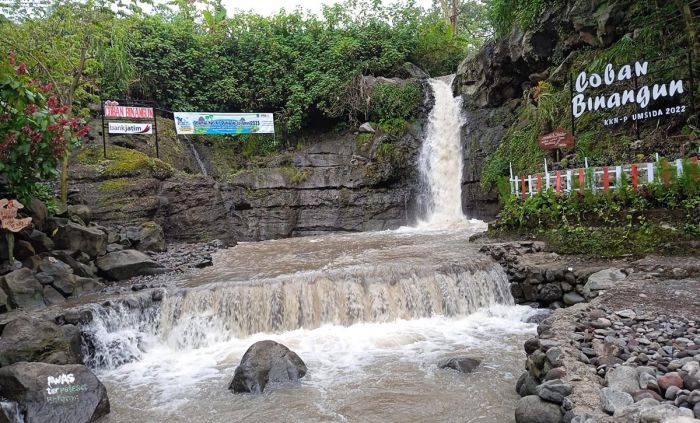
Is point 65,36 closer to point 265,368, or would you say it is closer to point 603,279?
point 265,368

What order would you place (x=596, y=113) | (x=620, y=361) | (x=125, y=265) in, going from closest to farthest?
1. (x=620, y=361)
2. (x=125, y=265)
3. (x=596, y=113)

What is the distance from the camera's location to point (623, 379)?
16.1 feet

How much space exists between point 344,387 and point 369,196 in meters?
15.5

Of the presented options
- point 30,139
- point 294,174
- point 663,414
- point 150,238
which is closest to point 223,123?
point 294,174

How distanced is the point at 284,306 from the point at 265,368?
9.16 feet

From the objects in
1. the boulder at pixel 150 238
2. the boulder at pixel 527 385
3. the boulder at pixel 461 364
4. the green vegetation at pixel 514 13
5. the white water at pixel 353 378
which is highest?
the green vegetation at pixel 514 13

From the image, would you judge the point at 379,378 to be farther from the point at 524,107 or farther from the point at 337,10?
the point at 337,10

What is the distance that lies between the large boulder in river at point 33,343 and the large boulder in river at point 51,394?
0.87 meters

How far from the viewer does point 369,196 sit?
22109 millimetres

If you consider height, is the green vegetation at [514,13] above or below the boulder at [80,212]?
above

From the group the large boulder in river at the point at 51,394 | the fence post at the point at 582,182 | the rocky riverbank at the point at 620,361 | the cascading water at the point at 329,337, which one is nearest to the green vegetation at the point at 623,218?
the fence post at the point at 582,182

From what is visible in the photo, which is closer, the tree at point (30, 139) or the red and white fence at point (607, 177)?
the tree at point (30, 139)

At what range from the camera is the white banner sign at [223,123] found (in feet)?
72.0

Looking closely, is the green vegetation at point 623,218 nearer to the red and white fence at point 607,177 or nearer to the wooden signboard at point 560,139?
the red and white fence at point 607,177
